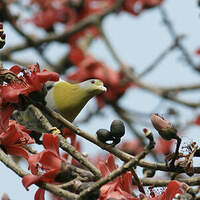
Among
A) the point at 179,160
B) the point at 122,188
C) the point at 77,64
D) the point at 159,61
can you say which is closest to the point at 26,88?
the point at 122,188

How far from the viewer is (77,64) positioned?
5.21 meters

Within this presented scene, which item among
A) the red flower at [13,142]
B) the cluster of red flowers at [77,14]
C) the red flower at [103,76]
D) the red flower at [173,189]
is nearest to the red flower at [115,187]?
the red flower at [173,189]

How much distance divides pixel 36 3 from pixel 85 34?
2.37 feet

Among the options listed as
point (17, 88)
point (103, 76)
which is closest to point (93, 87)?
point (17, 88)

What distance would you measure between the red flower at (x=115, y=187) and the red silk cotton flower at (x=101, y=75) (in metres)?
3.36

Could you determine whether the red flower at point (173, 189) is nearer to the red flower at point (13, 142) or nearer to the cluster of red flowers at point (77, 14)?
the red flower at point (13, 142)

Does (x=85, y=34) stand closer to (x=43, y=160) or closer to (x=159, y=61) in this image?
(x=159, y=61)

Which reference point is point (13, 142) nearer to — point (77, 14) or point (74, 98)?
point (74, 98)

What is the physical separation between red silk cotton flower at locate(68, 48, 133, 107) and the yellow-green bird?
8.92 feet

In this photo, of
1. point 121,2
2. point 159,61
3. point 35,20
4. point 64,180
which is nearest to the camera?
point 64,180

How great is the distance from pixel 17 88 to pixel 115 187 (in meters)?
0.50

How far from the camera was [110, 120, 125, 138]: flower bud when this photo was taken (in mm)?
1625

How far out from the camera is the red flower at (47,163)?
1.39 m

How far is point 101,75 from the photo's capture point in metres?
5.08
